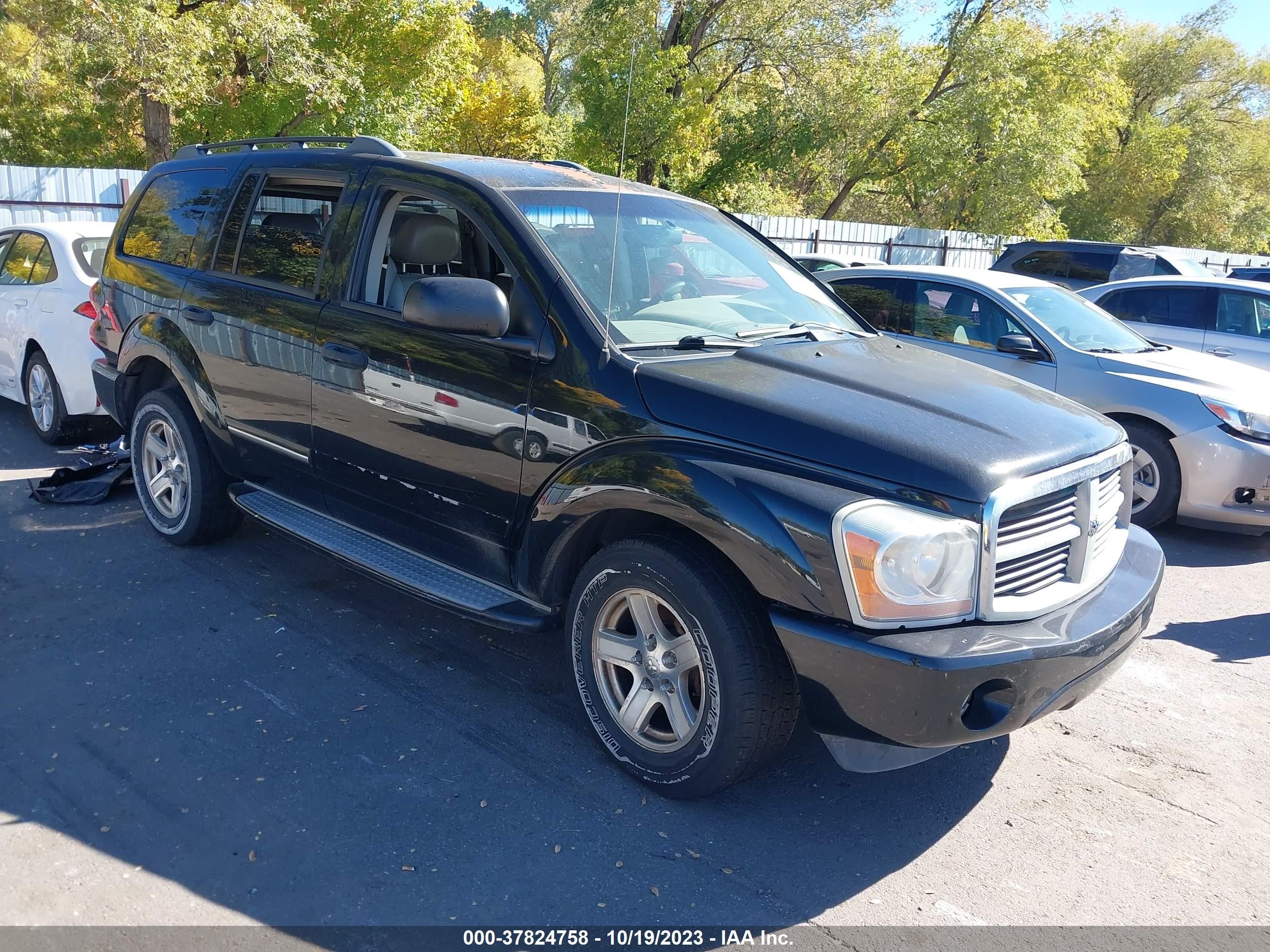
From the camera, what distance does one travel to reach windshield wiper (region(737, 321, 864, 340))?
3896 millimetres

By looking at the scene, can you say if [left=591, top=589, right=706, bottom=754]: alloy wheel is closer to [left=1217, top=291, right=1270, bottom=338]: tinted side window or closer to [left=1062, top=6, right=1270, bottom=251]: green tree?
[left=1217, top=291, right=1270, bottom=338]: tinted side window

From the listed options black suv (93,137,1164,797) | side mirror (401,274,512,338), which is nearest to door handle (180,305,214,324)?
black suv (93,137,1164,797)

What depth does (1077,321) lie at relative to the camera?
753cm

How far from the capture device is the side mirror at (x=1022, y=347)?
710cm

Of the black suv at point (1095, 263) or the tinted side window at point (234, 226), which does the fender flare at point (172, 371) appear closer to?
the tinted side window at point (234, 226)

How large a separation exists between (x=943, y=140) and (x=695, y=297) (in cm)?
2452

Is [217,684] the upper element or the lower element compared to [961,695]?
lower

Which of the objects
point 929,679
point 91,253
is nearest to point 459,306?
point 929,679

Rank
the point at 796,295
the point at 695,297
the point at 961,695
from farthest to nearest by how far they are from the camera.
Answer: the point at 796,295 < the point at 695,297 < the point at 961,695

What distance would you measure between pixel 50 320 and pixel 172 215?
2.55 m

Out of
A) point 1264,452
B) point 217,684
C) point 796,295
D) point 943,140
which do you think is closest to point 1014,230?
point 943,140

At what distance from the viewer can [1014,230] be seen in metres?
27.0

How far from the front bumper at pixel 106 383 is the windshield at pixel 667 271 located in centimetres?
316

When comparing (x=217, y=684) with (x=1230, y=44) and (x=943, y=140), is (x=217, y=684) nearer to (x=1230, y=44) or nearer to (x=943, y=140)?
(x=943, y=140)
